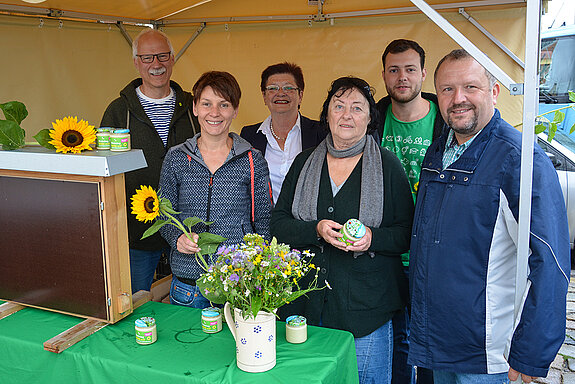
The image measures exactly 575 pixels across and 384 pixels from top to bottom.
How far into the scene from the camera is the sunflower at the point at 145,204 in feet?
5.53

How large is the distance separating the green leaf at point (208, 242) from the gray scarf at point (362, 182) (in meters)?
0.33

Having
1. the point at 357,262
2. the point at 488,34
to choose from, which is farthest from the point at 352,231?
the point at 488,34

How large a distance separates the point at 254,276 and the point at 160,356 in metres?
0.43

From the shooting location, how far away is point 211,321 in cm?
168

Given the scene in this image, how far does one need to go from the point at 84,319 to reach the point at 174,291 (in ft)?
1.28

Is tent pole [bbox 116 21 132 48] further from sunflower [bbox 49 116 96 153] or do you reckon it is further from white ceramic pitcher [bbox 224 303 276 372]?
white ceramic pitcher [bbox 224 303 276 372]

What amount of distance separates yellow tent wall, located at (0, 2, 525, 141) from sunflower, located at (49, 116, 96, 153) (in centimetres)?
183

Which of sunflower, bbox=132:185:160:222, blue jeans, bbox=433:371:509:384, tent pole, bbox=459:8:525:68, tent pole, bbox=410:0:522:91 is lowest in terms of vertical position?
blue jeans, bbox=433:371:509:384

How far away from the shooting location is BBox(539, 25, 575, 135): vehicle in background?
5980 mm

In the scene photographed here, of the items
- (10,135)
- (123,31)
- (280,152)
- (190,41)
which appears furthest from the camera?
(190,41)

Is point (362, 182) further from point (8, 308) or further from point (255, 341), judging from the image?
point (8, 308)

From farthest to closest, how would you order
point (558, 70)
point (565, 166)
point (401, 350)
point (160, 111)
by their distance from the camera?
point (558, 70) → point (565, 166) → point (160, 111) → point (401, 350)

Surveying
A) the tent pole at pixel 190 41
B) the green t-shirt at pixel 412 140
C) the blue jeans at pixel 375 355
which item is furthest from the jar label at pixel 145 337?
the tent pole at pixel 190 41

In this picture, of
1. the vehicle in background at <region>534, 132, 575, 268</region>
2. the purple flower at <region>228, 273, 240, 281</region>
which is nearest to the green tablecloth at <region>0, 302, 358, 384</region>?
the purple flower at <region>228, 273, 240, 281</region>
